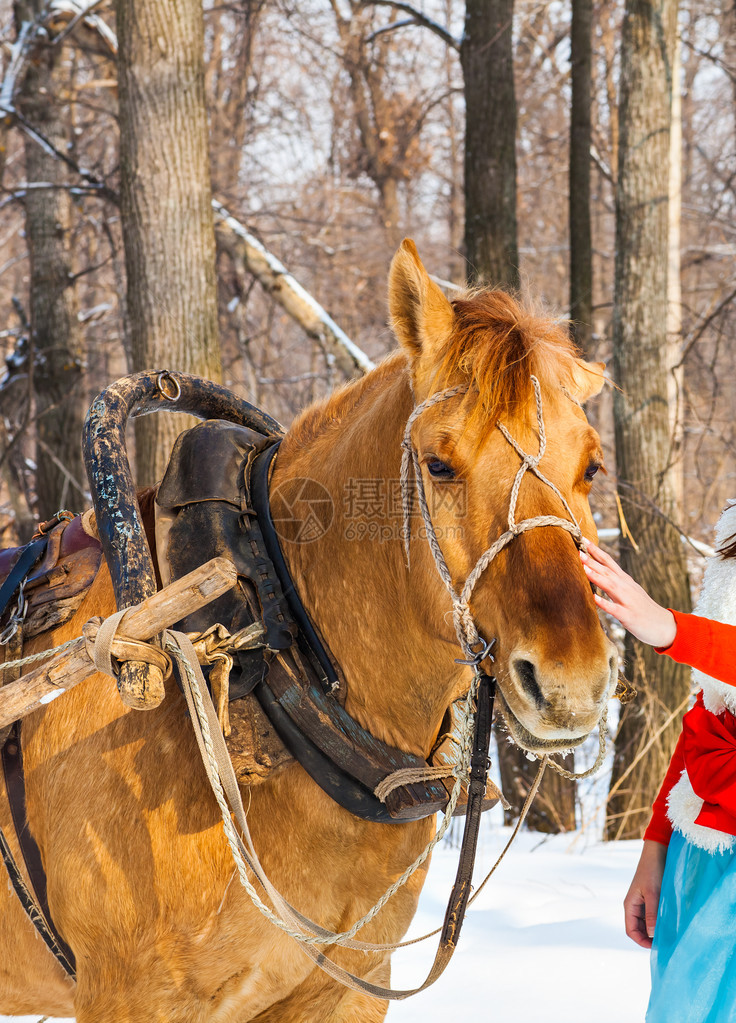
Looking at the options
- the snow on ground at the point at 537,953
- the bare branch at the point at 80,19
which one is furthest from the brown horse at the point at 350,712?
the bare branch at the point at 80,19

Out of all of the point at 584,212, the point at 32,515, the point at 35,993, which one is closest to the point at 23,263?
the point at 32,515

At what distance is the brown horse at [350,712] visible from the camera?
1.60m

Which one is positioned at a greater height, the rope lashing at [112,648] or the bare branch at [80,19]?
the bare branch at [80,19]

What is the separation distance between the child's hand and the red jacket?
3cm

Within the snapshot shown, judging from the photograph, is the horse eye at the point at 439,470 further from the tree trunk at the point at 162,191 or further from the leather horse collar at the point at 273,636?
the tree trunk at the point at 162,191

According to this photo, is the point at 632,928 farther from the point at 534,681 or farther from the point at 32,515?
the point at 32,515

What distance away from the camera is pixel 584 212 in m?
7.33

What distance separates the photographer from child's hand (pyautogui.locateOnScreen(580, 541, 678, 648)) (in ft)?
5.34

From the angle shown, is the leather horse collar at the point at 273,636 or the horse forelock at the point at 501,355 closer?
the horse forelock at the point at 501,355

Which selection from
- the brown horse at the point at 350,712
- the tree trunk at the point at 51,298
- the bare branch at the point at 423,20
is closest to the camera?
the brown horse at the point at 350,712

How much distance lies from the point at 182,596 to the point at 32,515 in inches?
282

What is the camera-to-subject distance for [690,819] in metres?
1.85

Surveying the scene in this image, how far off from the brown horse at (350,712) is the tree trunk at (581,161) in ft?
18.5

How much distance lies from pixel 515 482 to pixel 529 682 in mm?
361
